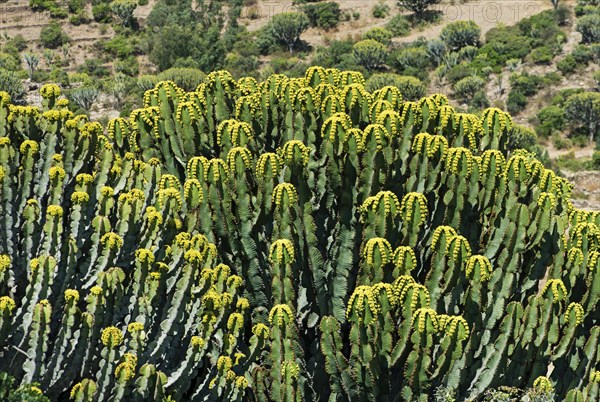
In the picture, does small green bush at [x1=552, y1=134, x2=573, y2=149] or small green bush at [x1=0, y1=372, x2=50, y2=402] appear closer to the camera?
small green bush at [x1=0, y1=372, x2=50, y2=402]

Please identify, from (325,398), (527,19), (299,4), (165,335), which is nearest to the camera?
(165,335)

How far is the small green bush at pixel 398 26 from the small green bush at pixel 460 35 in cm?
366

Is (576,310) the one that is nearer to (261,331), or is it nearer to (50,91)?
(261,331)

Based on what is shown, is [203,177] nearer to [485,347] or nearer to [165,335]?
[165,335]

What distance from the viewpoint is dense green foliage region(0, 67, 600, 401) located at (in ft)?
31.5

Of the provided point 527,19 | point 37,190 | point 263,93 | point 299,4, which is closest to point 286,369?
point 37,190

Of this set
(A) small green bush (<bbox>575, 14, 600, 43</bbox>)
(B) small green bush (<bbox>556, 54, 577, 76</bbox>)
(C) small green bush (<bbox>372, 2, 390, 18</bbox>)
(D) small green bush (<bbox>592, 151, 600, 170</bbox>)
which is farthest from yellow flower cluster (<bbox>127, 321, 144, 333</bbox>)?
(C) small green bush (<bbox>372, 2, 390, 18</bbox>)

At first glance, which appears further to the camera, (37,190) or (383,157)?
(383,157)

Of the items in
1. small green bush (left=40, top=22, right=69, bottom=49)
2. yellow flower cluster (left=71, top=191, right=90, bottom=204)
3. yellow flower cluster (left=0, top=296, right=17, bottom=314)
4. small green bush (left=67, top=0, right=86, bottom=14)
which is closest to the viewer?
yellow flower cluster (left=0, top=296, right=17, bottom=314)

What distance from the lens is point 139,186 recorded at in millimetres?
10969

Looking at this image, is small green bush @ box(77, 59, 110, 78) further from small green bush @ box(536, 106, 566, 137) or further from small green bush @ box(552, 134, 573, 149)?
small green bush @ box(552, 134, 573, 149)

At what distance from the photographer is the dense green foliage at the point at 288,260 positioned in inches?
378

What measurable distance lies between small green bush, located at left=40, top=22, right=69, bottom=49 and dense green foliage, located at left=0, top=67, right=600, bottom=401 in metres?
40.4

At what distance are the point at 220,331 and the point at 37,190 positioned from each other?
2451 mm
